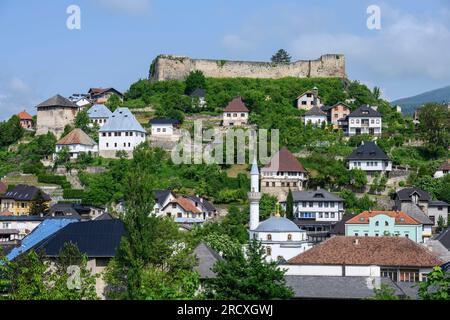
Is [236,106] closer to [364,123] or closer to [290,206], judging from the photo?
[364,123]

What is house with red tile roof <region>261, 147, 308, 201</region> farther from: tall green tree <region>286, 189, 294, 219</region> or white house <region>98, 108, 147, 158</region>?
white house <region>98, 108, 147, 158</region>

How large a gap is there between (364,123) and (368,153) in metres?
7.61

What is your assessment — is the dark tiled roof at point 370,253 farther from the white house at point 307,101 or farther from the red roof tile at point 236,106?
the white house at point 307,101

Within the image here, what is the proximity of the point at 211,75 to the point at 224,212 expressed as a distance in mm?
28062

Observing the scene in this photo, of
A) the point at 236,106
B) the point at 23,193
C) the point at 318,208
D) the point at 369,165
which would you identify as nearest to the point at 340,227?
the point at 318,208

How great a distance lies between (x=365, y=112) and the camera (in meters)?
68.4

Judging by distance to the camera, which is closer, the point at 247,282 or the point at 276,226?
the point at 247,282

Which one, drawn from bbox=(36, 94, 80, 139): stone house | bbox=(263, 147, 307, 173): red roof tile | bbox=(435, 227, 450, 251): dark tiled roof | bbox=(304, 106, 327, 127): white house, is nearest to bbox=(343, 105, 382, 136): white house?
bbox=(304, 106, 327, 127): white house

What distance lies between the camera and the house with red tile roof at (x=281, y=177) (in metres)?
58.9

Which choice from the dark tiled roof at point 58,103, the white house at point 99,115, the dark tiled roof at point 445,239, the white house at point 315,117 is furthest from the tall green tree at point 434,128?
the dark tiled roof at point 58,103

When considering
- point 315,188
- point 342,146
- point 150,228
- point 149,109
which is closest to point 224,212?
point 315,188

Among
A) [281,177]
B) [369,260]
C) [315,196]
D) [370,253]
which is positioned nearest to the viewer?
[369,260]

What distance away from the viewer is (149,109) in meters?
72.3

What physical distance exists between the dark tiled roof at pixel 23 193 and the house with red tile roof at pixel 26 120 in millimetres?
16492
